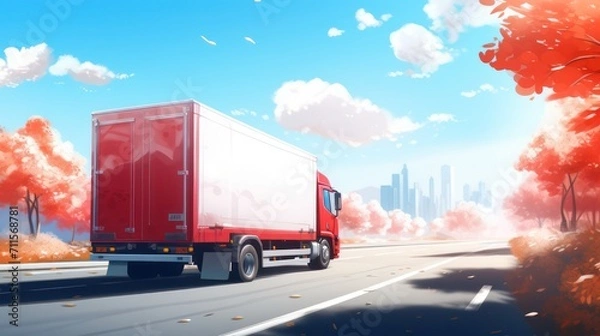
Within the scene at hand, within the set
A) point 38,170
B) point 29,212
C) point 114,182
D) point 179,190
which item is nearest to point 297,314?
point 179,190

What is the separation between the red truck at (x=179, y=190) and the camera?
12.4m

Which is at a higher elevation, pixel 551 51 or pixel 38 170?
pixel 38 170

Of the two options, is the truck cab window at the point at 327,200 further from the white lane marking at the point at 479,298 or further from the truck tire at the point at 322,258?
the white lane marking at the point at 479,298

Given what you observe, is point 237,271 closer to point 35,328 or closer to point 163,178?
point 163,178

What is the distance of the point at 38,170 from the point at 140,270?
22829 mm

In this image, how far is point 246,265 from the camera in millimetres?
14344

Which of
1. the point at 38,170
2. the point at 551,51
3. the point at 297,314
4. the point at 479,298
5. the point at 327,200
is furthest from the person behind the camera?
the point at 38,170

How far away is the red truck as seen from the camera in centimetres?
1245

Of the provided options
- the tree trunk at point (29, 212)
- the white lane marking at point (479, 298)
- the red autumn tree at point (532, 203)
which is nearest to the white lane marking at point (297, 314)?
the white lane marking at point (479, 298)

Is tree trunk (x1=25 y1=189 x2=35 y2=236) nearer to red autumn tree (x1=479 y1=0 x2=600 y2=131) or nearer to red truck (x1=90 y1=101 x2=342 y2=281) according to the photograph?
red truck (x1=90 y1=101 x2=342 y2=281)

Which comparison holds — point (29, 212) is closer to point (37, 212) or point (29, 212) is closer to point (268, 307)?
point (37, 212)

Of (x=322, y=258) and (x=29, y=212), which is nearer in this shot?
(x=322, y=258)

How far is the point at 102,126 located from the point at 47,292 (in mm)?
3684

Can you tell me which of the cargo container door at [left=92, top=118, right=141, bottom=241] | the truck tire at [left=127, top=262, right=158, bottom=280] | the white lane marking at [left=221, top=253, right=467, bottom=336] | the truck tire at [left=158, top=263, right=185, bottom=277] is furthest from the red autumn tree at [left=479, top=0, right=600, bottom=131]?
the truck tire at [left=158, top=263, right=185, bottom=277]
